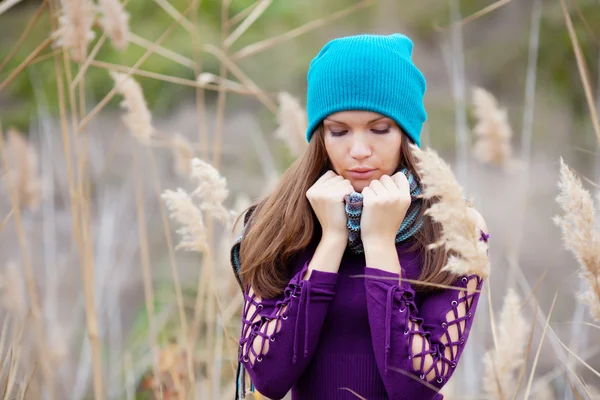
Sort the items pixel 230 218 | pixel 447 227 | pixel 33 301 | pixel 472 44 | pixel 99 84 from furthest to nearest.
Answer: pixel 472 44 → pixel 99 84 → pixel 33 301 → pixel 230 218 → pixel 447 227

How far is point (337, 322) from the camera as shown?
4.53 feet

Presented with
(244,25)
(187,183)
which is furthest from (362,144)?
(187,183)

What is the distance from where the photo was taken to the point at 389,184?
1.35m

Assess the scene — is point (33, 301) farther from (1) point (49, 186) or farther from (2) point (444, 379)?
(1) point (49, 186)

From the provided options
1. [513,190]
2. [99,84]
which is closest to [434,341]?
[513,190]

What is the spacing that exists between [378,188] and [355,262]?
0.56 ft

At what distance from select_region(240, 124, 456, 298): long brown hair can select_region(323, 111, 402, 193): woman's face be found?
58 mm

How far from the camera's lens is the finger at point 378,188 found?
1.32 m

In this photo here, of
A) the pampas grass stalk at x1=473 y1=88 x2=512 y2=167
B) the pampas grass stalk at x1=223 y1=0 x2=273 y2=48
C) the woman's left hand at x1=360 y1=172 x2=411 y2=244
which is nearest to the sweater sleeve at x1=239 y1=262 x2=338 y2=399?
the woman's left hand at x1=360 y1=172 x2=411 y2=244

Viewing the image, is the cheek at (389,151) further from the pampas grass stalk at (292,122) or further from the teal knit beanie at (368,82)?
the pampas grass stalk at (292,122)

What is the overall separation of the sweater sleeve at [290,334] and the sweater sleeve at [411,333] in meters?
0.09

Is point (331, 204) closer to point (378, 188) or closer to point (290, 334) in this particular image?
point (378, 188)

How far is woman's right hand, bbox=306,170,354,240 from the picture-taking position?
4.43 feet

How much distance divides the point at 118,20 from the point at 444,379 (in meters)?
1.09
